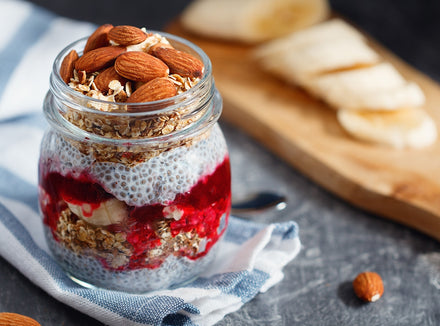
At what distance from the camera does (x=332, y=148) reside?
142 centimetres

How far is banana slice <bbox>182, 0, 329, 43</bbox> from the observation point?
5.99 ft

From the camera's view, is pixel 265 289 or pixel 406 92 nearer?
pixel 265 289

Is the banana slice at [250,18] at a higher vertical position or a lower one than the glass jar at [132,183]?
lower

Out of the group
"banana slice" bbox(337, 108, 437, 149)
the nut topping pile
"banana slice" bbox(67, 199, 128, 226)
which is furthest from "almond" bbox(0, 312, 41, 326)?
"banana slice" bbox(337, 108, 437, 149)

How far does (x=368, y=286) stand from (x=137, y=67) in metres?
Result: 0.57

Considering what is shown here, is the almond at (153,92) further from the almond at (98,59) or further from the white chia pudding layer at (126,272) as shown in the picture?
the white chia pudding layer at (126,272)

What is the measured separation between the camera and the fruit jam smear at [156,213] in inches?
33.0

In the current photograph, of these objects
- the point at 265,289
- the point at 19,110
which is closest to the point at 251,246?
the point at 265,289

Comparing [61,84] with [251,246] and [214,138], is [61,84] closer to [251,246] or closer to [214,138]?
[214,138]

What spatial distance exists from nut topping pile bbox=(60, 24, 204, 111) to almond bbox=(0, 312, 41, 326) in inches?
14.1

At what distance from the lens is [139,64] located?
814 mm

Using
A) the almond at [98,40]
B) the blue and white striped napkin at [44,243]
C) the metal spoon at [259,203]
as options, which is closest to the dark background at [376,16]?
the blue and white striped napkin at [44,243]

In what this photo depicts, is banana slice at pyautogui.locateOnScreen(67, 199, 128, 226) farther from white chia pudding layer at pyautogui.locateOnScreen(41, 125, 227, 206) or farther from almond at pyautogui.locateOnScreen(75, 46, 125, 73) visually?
almond at pyautogui.locateOnScreen(75, 46, 125, 73)

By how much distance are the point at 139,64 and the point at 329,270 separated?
0.56 meters
